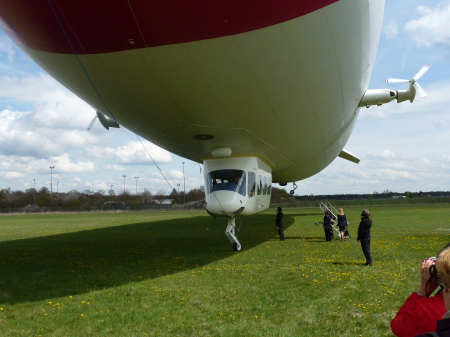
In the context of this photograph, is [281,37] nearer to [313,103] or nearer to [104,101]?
[313,103]

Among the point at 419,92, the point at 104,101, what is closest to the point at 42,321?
the point at 104,101

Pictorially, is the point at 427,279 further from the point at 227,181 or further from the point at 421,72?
the point at 421,72

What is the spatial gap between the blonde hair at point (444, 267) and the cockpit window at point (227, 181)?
9315mm

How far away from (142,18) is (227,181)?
586 centimetres

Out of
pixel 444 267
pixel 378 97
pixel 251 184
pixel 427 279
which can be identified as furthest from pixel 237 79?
pixel 378 97

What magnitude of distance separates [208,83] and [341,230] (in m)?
11.6

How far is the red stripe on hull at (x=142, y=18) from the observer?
255 inches

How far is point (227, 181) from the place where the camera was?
1155 cm

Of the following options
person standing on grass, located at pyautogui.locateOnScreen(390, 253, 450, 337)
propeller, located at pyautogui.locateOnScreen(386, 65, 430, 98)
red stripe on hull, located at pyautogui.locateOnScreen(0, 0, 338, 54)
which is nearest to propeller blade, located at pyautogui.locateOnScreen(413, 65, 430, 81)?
propeller, located at pyautogui.locateOnScreen(386, 65, 430, 98)

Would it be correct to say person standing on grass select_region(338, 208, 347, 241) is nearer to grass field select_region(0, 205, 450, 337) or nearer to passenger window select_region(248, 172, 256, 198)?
grass field select_region(0, 205, 450, 337)

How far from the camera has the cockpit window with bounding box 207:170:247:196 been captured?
11398 mm

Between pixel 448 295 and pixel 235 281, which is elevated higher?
pixel 448 295

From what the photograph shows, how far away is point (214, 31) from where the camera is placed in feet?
22.6

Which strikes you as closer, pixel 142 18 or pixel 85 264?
pixel 142 18
